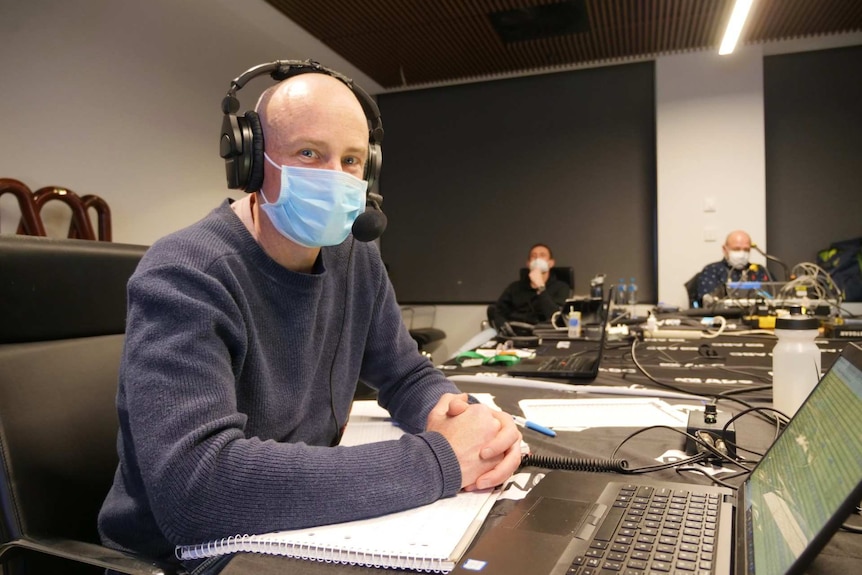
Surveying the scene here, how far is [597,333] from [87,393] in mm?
2044

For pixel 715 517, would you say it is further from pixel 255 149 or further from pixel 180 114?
pixel 180 114

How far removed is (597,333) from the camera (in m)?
2.45

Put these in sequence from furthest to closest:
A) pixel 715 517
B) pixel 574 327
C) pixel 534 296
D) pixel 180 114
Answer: pixel 534 296 → pixel 180 114 → pixel 574 327 → pixel 715 517

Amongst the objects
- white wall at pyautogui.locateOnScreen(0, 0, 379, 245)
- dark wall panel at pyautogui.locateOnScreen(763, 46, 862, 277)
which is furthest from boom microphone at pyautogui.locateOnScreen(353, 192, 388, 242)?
dark wall panel at pyautogui.locateOnScreen(763, 46, 862, 277)

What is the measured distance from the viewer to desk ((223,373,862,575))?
511mm

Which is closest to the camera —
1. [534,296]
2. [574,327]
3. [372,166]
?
[372,166]

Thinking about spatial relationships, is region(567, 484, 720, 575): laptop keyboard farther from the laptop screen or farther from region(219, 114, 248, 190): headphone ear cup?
region(219, 114, 248, 190): headphone ear cup

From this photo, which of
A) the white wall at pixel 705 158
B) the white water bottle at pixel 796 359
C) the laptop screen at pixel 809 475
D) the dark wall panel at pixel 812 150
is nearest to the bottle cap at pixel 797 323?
the white water bottle at pixel 796 359

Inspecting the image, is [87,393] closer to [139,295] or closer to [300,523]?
[139,295]

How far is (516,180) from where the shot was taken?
16.9 feet

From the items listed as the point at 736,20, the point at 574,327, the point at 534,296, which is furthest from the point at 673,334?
the point at 534,296

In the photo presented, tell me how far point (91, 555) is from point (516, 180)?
4.82m

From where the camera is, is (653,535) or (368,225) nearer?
(653,535)

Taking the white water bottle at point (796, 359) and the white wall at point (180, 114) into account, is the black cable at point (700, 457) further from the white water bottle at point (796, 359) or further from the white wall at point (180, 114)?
the white wall at point (180, 114)
